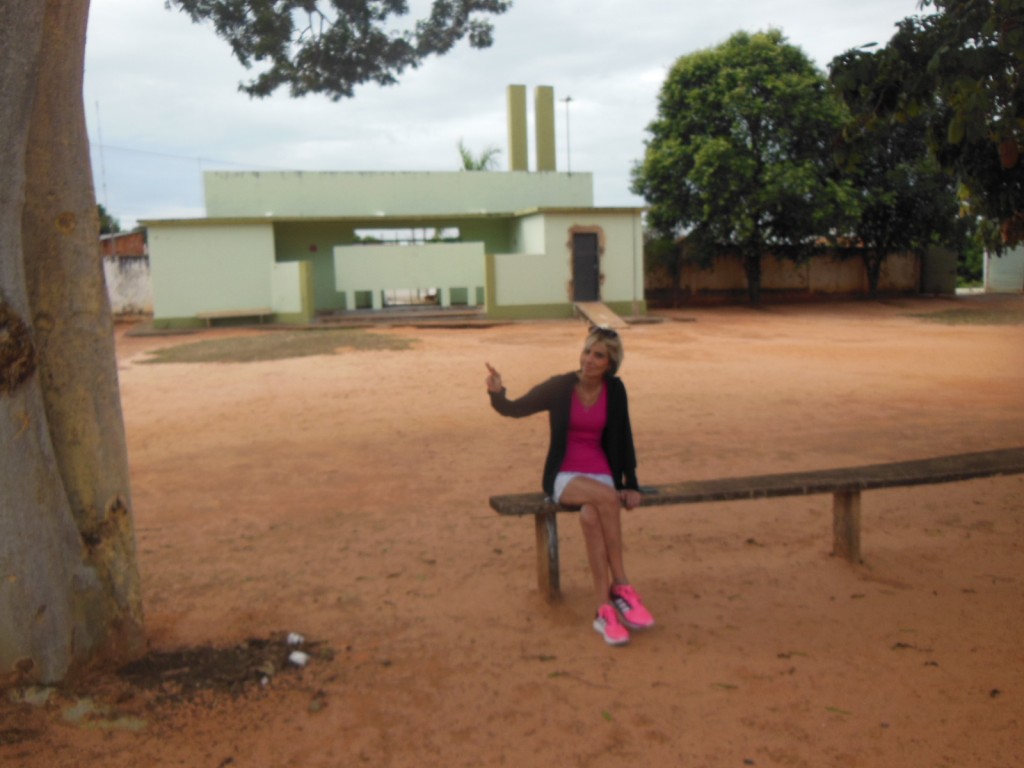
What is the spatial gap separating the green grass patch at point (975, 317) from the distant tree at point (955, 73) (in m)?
A: 18.4

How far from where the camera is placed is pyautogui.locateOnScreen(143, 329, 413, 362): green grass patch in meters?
16.8

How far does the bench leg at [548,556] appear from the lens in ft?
14.6

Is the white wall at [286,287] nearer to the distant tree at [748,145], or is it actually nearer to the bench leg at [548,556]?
the distant tree at [748,145]

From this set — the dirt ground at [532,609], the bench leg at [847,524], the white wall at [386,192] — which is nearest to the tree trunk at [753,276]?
the white wall at [386,192]

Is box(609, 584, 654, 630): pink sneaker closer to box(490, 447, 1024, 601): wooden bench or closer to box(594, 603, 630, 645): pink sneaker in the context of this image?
box(594, 603, 630, 645): pink sneaker

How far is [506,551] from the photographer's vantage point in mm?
5371

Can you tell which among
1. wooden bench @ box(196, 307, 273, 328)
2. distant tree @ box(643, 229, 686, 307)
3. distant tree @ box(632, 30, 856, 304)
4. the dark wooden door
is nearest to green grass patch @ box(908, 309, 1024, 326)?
distant tree @ box(632, 30, 856, 304)

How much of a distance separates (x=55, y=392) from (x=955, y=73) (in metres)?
4.88

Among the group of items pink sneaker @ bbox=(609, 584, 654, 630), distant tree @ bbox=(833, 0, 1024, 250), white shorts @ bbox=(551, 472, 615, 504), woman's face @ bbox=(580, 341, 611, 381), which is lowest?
pink sneaker @ bbox=(609, 584, 654, 630)

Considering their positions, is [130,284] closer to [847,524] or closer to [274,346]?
[274,346]

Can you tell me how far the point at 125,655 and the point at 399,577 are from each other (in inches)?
61.6

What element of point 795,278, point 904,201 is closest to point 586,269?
point 795,278

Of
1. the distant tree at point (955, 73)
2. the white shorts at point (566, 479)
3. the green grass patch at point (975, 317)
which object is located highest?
the distant tree at point (955, 73)

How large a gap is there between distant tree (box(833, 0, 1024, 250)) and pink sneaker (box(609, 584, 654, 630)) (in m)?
2.80
